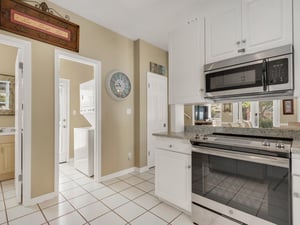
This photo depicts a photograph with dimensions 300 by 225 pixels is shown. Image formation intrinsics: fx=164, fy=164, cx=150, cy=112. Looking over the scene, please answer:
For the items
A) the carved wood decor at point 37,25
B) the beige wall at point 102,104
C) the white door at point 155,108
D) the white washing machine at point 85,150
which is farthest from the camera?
the white door at point 155,108

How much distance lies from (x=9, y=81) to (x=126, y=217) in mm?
3237

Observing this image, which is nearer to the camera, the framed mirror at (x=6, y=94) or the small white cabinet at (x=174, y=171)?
the small white cabinet at (x=174, y=171)

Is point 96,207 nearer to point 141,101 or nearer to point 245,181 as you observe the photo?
point 245,181

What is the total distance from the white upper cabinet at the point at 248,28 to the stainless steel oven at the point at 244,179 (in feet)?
3.21

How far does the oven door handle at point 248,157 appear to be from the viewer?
1.25 metres

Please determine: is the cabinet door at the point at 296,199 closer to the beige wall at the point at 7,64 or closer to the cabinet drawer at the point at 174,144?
the cabinet drawer at the point at 174,144

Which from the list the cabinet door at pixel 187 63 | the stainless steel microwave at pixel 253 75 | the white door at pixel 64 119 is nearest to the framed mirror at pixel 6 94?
the white door at pixel 64 119

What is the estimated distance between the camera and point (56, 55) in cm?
239

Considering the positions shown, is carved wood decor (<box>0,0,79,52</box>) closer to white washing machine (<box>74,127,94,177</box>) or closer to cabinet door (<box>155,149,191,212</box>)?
white washing machine (<box>74,127,94,177</box>)

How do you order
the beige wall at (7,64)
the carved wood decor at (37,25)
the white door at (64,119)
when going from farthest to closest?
the white door at (64,119), the beige wall at (7,64), the carved wood decor at (37,25)

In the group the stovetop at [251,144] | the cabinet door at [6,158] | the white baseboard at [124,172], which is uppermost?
the stovetop at [251,144]

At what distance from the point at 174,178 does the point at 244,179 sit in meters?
0.79

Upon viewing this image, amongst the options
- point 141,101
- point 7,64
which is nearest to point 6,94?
point 7,64

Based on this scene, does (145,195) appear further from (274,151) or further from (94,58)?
(94,58)
